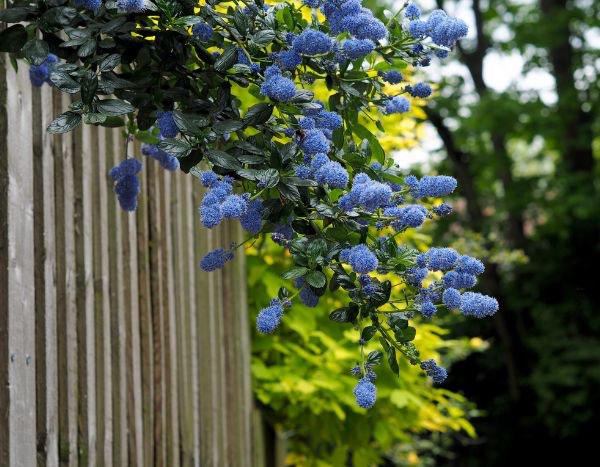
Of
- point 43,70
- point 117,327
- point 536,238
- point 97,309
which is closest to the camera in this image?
point 43,70

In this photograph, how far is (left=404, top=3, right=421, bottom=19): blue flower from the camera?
2000 mm

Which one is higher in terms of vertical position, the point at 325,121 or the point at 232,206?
the point at 325,121

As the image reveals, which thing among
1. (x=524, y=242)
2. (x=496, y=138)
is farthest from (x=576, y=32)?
(x=524, y=242)

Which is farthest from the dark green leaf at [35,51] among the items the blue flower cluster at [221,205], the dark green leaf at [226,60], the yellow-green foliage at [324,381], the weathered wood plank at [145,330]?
the yellow-green foliage at [324,381]

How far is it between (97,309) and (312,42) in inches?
46.0

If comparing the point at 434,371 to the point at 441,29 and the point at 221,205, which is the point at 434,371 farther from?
the point at 441,29

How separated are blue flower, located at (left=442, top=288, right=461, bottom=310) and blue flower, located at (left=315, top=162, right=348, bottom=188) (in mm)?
261

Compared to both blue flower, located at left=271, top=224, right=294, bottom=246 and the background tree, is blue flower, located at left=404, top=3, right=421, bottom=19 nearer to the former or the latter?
blue flower, located at left=271, top=224, right=294, bottom=246

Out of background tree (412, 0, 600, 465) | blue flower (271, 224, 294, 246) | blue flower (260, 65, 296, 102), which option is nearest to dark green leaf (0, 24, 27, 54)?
blue flower (260, 65, 296, 102)

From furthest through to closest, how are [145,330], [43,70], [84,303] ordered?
[145,330], [84,303], [43,70]

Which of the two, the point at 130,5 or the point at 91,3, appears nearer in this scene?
the point at 130,5

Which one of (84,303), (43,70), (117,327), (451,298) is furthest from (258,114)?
(117,327)

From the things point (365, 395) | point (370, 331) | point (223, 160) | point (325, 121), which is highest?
point (325, 121)

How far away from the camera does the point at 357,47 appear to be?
182 cm
